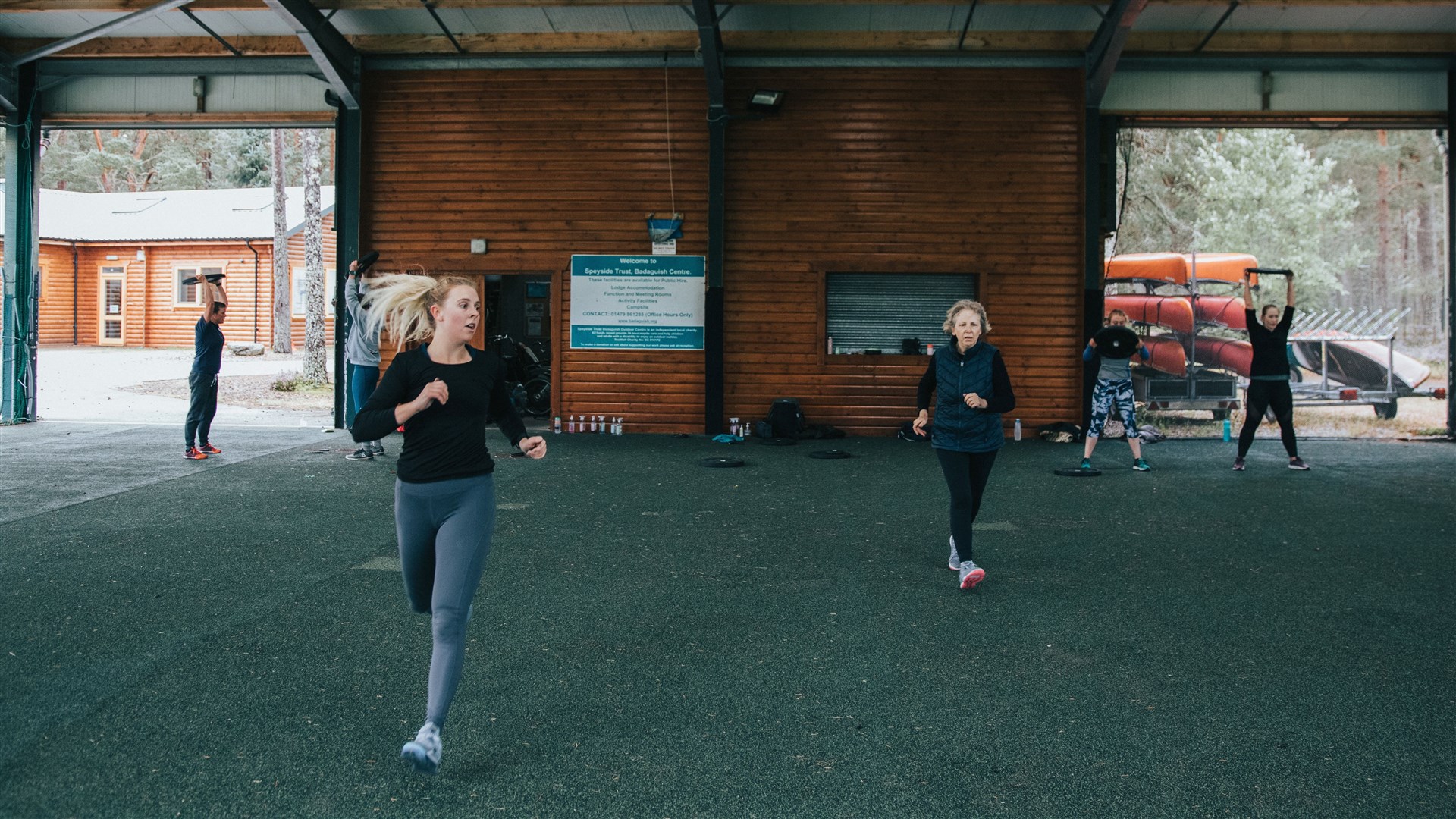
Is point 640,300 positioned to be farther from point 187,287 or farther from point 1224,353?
point 187,287

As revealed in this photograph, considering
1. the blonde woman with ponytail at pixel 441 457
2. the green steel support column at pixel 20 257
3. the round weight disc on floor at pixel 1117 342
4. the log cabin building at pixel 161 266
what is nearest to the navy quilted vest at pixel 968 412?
the blonde woman with ponytail at pixel 441 457

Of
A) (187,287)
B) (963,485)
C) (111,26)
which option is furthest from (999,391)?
(187,287)

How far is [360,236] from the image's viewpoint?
1397cm

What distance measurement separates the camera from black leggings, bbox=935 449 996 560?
5.68 meters

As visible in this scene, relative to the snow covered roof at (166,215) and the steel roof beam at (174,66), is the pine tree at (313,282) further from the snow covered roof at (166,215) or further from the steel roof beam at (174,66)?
the snow covered roof at (166,215)

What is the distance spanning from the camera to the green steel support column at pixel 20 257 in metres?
14.0

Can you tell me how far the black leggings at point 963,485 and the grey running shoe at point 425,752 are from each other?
328cm

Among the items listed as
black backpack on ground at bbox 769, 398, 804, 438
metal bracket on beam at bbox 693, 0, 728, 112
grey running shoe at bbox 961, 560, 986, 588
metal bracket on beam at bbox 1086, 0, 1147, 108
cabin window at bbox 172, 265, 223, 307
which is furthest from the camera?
cabin window at bbox 172, 265, 223, 307

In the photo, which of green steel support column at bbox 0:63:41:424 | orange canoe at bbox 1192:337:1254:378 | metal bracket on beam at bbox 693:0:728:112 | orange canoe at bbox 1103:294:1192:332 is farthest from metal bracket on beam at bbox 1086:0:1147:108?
green steel support column at bbox 0:63:41:424

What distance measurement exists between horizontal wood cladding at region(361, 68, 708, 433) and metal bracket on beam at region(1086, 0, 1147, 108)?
16.3 ft

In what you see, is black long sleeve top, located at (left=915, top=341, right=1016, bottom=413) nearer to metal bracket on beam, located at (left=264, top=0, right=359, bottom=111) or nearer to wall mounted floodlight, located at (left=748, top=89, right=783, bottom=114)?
wall mounted floodlight, located at (left=748, top=89, right=783, bottom=114)

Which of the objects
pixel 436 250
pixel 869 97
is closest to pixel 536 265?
pixel 436 250

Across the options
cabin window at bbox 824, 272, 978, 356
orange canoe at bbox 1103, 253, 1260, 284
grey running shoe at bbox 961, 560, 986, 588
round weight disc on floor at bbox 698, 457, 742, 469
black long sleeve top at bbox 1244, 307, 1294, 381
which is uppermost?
orange canoe at bbox 1103, 253, 1260, 284

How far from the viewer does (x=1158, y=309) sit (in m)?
15.8
